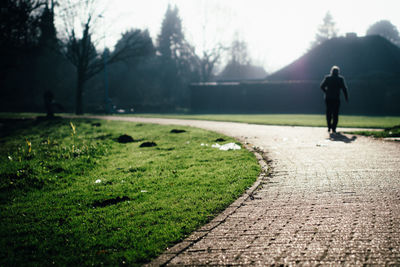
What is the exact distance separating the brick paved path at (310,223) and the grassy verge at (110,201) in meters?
0.33

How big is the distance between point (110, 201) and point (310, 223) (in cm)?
262

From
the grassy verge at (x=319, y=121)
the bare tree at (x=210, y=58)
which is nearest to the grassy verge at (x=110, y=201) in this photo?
the grassy verge at (x=319, y=121)

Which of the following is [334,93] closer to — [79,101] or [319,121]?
[319,121]

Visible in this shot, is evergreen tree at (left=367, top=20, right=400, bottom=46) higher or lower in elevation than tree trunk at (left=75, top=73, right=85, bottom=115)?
higher

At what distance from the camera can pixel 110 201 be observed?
4254 mm

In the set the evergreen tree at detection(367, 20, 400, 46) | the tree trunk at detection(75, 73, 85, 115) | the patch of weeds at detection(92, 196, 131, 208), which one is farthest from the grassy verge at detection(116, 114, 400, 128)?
the evergreen tree at detection(367, 20, 400, 46)

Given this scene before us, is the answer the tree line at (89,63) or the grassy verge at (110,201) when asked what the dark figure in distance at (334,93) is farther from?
the tree line at (89,63)

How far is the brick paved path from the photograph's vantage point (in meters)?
2.69

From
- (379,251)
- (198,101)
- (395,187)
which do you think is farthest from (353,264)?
(198,101)

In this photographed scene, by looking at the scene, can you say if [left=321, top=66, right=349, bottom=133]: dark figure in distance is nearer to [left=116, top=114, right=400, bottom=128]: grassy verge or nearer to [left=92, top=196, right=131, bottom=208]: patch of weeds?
[left=116, top=114, right=400, bottom=128]: grassy verge

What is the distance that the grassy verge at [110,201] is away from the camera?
2898 millimetres

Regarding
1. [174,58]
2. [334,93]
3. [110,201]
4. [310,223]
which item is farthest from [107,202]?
[174,58]

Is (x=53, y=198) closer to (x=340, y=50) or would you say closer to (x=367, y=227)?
(x=367, y=227)

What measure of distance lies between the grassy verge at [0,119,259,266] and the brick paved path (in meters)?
0.33
